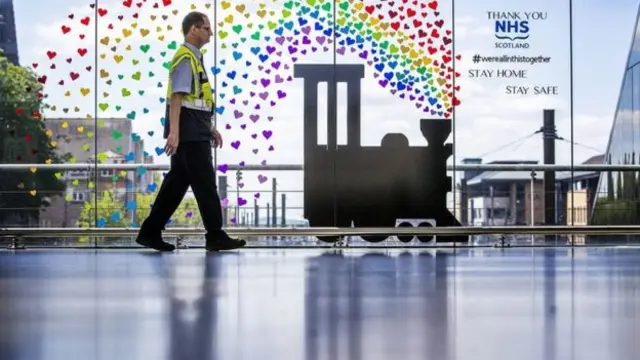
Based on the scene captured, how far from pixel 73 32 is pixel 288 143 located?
1.52 meters

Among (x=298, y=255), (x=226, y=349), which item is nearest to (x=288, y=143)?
(x=298, y=255)

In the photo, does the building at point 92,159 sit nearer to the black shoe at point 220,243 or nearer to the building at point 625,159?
the black shoe at point 220,243

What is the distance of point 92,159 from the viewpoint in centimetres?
488

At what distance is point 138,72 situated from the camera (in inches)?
188

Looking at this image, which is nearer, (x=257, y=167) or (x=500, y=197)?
(x=257, y=167)

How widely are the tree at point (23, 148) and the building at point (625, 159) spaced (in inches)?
141

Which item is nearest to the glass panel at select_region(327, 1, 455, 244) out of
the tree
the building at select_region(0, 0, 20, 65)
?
the tree

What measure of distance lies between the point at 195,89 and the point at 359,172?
1.36 metres

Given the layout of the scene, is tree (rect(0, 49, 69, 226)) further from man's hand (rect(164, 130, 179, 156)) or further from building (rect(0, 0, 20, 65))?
man's hand (rect(164, 130, 179, 156))

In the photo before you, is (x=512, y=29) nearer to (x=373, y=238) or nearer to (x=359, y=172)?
(x=359, y=172)

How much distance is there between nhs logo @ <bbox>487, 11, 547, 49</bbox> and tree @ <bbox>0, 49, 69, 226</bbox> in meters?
2.84

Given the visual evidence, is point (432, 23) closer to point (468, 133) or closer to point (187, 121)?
point (468, 133)

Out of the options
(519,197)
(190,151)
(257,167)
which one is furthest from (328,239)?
(190,151)

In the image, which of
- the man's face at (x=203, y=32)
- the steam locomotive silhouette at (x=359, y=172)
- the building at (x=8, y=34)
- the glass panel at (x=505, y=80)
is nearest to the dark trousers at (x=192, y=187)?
the man's face at (x=203, y=32)
